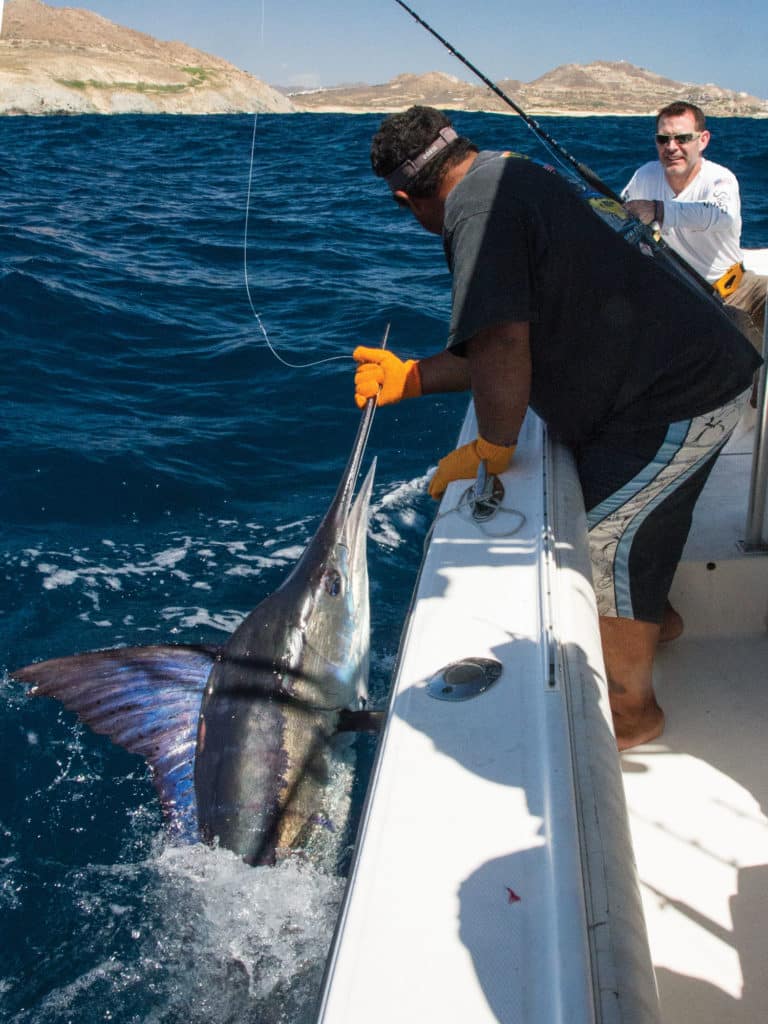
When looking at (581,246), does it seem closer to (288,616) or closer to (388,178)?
(388,178)

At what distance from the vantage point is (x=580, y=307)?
1.98 m

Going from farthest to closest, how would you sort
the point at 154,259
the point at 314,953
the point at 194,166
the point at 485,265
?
1. the point at 194,166
2. the point at 154,259
3. the point at 314,953
4. the point at 485,265

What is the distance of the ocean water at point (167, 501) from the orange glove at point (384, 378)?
1068 mm

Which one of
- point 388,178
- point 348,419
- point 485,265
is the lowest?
point 348,419

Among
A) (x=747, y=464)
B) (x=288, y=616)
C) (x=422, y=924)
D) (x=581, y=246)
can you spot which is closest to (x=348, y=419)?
(x=747, y=464)

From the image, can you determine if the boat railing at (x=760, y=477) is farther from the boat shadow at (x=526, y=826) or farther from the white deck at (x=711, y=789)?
the boat shadow at (x=526, y=826)

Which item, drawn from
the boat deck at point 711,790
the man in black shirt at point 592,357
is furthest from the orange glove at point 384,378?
the boat deck at point 711,790

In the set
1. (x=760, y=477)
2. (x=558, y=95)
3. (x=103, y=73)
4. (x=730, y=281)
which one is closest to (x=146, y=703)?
(x=760, y=477)

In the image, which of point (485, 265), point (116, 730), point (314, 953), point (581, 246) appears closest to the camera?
point (485, 265)

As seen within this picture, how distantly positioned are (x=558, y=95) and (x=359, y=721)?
306 ft

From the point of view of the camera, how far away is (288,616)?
95.8 inches

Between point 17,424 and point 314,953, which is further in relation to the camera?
point 17,424

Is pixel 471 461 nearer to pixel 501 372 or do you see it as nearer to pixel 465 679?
pixel 501 372

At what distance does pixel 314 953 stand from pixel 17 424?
177 inches
